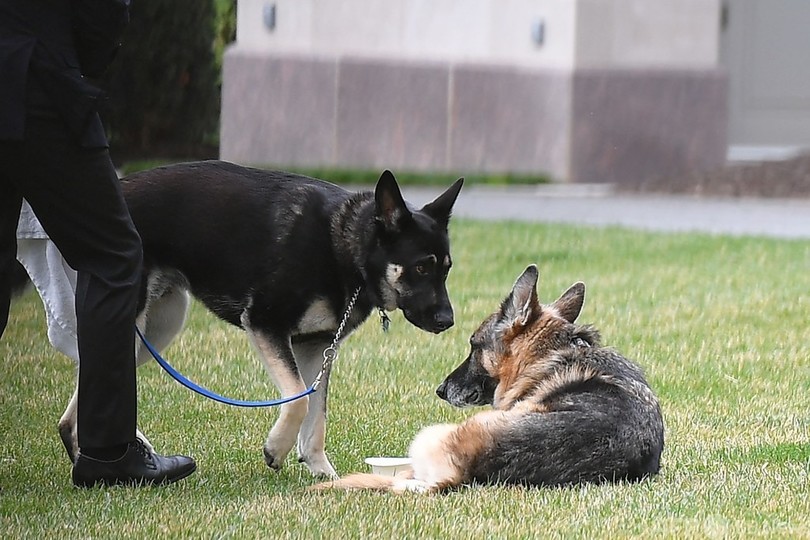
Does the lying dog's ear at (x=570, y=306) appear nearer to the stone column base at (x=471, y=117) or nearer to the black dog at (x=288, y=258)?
the black dog at (x=288, y=258)

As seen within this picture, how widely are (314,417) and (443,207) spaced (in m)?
0.98

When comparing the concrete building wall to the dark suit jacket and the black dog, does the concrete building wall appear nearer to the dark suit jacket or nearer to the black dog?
the black dog

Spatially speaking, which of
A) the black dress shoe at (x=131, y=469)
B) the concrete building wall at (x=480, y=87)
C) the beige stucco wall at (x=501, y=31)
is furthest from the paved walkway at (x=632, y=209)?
the black dress shoe at (x=131, y=469)

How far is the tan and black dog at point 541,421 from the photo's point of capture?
4559 mm

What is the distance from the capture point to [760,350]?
305 inches

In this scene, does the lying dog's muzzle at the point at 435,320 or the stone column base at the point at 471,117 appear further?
the stone column base at the point at 471,117

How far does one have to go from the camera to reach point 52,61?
14.0 ft

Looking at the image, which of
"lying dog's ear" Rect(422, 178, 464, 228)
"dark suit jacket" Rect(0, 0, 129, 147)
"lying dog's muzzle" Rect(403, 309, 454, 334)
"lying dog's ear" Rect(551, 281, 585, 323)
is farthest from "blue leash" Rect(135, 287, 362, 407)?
"dark suit jacket" Rect(0, 0, 129, 147)

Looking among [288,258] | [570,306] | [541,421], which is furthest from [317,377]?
[541,421]

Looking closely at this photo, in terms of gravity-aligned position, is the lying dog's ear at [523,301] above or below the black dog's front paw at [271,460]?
above

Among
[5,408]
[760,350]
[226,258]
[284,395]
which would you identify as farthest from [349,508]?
[760,350]

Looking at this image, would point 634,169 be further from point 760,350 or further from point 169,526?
point 169,526

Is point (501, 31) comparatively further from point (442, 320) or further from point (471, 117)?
point (442, 320)

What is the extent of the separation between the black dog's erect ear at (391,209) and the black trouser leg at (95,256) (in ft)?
3.17
